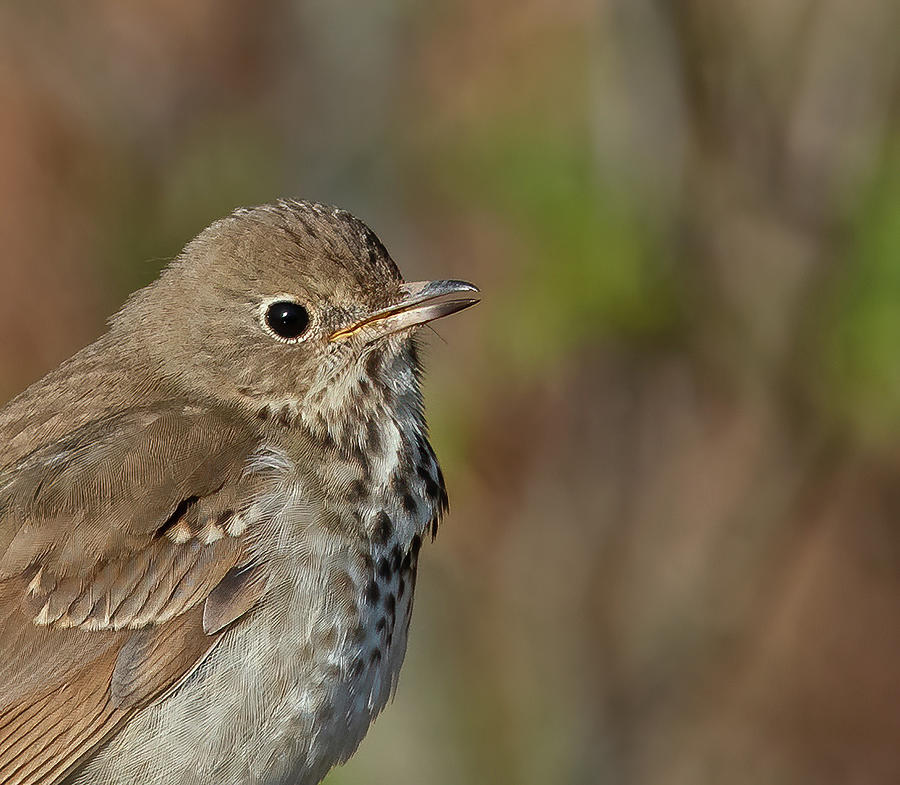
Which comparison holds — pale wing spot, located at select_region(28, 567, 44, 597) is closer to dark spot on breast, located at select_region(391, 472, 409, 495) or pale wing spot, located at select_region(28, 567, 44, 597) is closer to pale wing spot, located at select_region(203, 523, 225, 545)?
pale wing spot, located at select_region(203, 523, 225, 545)

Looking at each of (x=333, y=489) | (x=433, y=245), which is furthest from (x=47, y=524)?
(x=433, y=245)

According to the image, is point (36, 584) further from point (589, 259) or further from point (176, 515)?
point (589, 259)


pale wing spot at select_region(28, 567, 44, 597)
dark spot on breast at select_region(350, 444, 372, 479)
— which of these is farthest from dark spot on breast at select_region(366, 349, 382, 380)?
pale wing spot at select_region(28, 567, 44, 597)

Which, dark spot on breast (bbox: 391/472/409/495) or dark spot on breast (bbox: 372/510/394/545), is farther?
dark spot on breast (bbox: 391/472/409/495)

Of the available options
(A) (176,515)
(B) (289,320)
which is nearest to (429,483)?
(B) (289,320)

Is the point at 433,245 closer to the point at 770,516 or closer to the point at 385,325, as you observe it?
the point at 770,516

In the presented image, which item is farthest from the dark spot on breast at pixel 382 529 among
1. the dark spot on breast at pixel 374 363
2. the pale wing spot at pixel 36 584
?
the pale wing spot at pixel 36 584
